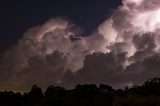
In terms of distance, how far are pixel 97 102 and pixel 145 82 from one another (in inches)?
829

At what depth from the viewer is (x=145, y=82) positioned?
134 metres

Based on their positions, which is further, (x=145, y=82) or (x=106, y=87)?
(x=106, y=87)

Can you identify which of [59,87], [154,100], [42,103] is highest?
[59,87]

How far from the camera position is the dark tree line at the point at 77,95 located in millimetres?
123100

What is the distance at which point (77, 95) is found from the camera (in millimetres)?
136000

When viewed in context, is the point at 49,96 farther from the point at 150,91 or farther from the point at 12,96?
the point at 150,91

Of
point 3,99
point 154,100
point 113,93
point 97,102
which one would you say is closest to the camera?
point 154,100

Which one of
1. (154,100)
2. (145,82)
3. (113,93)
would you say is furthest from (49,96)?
(154,100)

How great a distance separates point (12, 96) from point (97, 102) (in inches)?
1409

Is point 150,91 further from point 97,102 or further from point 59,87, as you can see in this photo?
point 59,87

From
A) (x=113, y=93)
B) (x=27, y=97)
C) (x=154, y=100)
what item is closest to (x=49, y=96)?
(x=27, y=97)

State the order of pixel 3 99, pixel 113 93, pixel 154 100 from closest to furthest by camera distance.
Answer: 1. pixel 154 100
2. pixel 113 93
3. pixel 3 99

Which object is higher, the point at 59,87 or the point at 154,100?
the point at 59,87

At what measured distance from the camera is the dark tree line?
4846 inches
